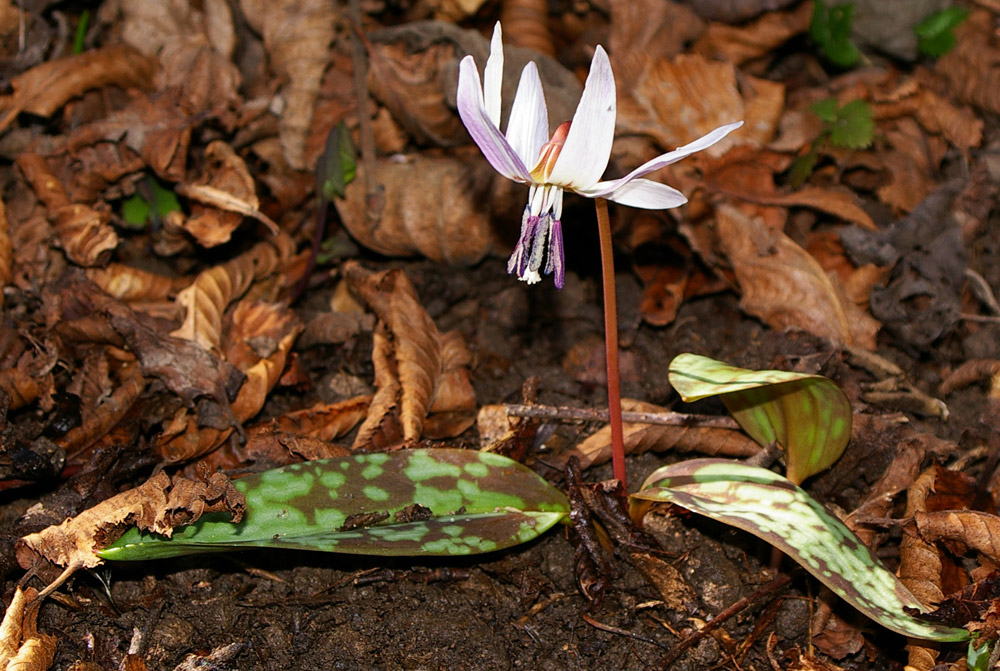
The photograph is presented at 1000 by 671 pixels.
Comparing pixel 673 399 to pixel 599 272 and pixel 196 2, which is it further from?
pixel 196 2

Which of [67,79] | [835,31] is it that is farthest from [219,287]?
[835,31]

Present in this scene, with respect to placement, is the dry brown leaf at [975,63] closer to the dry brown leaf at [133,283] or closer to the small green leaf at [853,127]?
the small green leaf at [853,127]

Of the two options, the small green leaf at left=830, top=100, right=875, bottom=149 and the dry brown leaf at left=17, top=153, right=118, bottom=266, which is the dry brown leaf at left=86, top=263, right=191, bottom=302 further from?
the small green leaf at left=830, top=100, right=875, bottom=149

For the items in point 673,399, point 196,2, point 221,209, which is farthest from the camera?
point 196,2

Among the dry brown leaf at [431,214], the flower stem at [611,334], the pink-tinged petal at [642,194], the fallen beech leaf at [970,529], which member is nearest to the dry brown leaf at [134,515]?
the flower stem at [611,334]

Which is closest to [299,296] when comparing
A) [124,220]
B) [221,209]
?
[221,209]

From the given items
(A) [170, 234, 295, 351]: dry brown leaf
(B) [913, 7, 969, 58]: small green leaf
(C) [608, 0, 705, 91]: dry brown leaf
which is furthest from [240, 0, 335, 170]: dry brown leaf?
(B) [913, 7, 969, 58]: small green leaf
